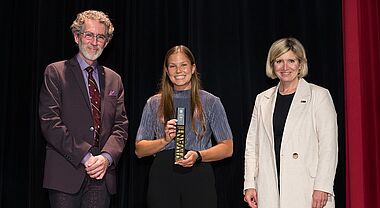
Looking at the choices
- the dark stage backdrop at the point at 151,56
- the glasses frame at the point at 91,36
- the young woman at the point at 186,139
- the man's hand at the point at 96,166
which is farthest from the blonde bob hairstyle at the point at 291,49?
the man's hand at the point at 96,166

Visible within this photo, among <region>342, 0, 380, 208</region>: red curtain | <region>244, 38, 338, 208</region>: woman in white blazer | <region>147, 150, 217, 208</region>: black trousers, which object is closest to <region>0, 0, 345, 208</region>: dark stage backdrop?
<region>342, 0, 380, 208</region>: red curtain

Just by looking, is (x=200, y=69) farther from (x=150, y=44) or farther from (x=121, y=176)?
(x=121, y=176)

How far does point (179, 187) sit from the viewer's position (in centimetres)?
265

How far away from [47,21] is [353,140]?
2525 mm

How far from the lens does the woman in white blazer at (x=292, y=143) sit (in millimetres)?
2645

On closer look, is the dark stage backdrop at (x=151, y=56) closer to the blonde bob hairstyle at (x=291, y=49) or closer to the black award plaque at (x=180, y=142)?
the blonde bob hairstyle at (x=291, y=49)

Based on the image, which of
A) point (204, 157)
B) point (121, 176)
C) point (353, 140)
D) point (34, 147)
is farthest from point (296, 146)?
point (34, 147)

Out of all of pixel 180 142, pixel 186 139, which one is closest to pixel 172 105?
pixel 186 139

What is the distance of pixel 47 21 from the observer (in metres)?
3.94

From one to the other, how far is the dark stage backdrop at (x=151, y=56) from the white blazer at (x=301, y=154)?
94 centimetres

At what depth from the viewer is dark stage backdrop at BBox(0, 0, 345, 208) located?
147 inches

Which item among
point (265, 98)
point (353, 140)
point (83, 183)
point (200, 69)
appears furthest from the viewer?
point (200, 69)

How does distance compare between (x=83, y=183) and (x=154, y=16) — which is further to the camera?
(x=154, y=16)

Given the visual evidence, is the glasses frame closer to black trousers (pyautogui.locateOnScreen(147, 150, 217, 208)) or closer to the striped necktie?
the striped necktie
